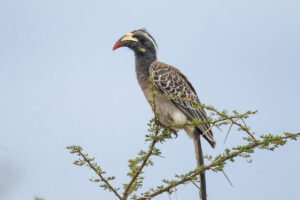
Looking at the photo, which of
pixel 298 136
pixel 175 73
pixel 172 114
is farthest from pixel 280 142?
pixel 175 73

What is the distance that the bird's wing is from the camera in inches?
221

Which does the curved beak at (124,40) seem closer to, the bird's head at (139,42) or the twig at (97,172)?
the bird's head at (139,42)

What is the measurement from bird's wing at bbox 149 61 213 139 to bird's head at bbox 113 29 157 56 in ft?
0.88

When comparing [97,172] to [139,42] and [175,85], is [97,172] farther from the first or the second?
[139,42]

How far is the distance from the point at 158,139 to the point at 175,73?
2702 mm

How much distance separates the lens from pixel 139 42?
6309mm

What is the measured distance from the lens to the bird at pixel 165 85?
5.40 metres

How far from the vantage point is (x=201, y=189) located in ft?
15.2

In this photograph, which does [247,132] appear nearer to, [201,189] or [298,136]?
[298,136]

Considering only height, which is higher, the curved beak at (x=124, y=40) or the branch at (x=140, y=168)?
the curved beak at (x=124, y=40)

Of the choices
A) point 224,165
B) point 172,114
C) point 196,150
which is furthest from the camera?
point 172,114

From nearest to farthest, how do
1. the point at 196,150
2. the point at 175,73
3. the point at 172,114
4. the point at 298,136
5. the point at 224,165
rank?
the point at 298,136 → the point at 224,165 → the point at 196,150 → the point at 172,114 → the point at 175,73

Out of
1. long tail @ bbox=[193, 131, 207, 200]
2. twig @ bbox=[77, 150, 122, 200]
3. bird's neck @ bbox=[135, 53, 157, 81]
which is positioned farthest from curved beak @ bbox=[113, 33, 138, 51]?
twig @ bbox=[77, 150, 122, 200]

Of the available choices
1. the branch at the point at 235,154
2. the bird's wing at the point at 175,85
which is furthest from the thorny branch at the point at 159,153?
the bird's wing at the point at 175,85
